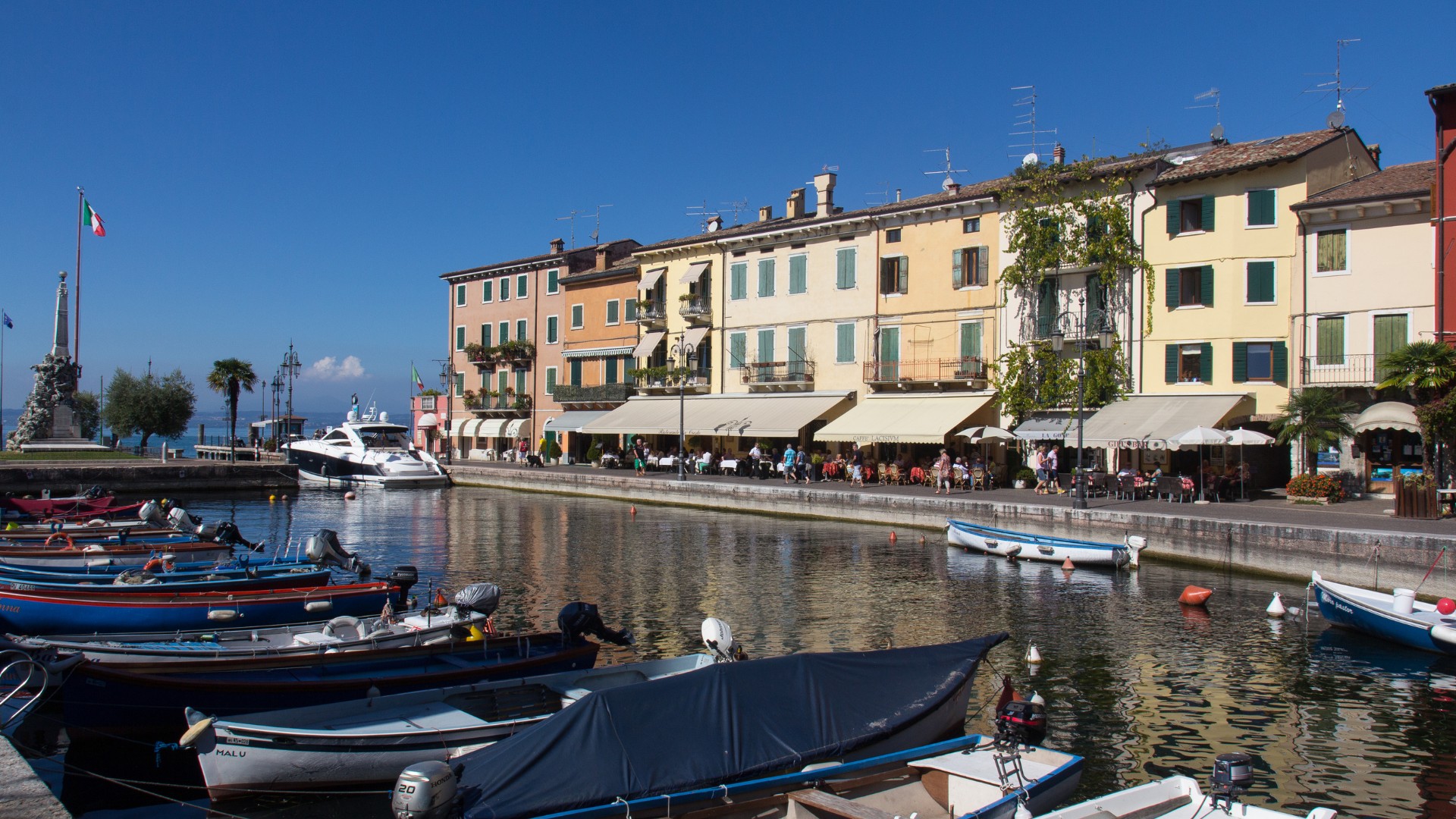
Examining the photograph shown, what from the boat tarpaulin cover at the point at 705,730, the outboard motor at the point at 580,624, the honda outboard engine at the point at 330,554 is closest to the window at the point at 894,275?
the honda outboard engine at the point at 330,554

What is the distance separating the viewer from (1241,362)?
31656 mm

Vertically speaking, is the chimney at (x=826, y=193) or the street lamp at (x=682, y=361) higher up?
the chimney at (x=826, y=193)

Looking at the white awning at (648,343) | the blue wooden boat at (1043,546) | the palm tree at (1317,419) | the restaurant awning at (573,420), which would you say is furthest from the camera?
the restaurant awning at (573,420)

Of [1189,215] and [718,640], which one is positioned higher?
[1189,215]

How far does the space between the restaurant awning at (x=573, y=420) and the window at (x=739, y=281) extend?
31.0 feet

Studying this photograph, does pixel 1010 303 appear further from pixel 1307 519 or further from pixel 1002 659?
pixel 1002 659

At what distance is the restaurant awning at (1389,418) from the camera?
86.5ft

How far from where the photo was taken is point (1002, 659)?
50.4 feet

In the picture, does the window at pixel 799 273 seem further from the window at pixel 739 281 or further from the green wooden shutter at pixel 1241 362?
the green wooden shutter at pixel 1241 362

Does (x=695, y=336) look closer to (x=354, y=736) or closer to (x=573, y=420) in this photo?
(x=573, y=420)

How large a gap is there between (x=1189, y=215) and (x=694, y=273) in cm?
2187

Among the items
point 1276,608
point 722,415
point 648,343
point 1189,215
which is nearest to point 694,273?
point 648,343

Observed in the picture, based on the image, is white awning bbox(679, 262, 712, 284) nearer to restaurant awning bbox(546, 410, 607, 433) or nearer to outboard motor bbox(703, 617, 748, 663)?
restaurant awning bbox(546, 410, 607, 433)

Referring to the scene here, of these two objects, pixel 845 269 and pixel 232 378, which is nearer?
pixel 845 269
